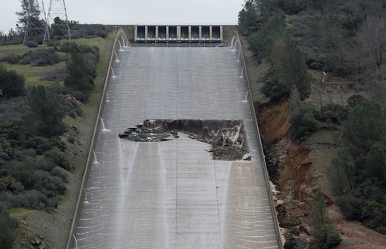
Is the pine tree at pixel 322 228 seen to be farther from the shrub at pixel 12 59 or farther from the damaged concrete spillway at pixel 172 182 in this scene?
the shrub at pixel 12 59

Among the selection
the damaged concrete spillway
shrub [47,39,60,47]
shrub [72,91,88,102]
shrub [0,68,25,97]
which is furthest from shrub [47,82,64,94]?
shrub [47,39,60,47]

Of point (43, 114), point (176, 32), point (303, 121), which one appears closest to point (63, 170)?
point (43, 114)

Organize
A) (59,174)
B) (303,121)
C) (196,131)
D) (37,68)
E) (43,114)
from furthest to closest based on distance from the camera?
(37,68)
(196,131)
(303,121)
(43,114)
(59,174)

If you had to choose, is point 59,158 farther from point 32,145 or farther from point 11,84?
point 11,84

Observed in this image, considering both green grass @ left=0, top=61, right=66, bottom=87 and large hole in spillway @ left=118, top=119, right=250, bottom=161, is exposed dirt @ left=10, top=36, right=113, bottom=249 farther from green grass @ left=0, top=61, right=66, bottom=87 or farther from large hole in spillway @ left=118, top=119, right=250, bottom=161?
green grass @ left=0, top=61, right=66, bottom=87

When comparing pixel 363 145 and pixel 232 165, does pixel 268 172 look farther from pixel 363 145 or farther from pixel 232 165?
pixel 363 145

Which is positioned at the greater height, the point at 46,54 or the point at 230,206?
the point at 46,54

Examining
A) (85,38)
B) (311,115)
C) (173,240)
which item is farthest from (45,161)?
(85,38)
